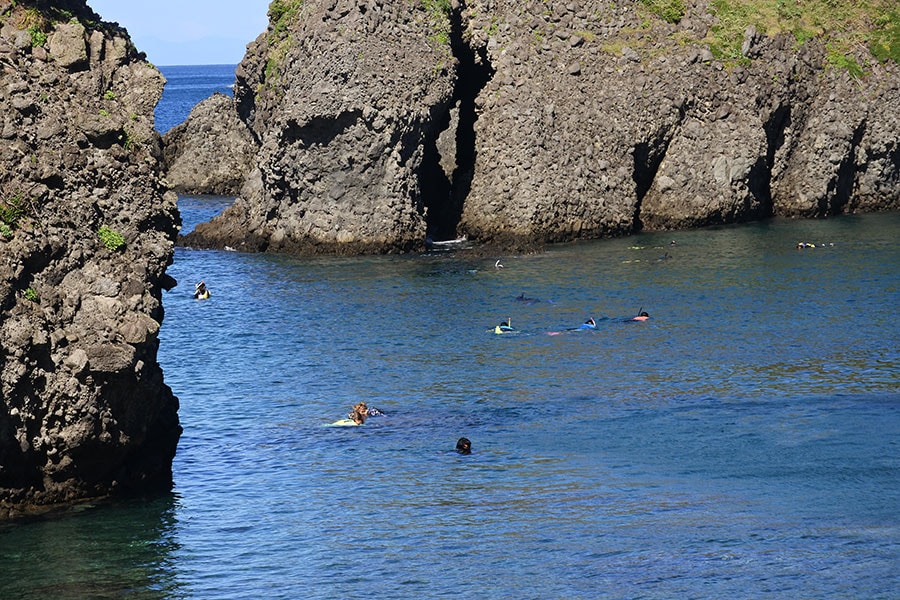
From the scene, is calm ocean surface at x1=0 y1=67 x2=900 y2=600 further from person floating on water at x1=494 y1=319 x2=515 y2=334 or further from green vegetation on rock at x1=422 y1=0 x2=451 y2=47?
green vegetation on rock at x1=422 y1=0 x2=451 y2=47

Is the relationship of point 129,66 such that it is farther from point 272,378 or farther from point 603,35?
point 603,35

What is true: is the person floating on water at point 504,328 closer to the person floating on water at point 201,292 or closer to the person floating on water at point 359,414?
the person floating on water at point 359,414

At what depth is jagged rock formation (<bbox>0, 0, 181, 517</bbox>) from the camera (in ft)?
110

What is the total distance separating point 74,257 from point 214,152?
87.3m

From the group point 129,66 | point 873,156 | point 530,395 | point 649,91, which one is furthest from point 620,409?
point 873,156

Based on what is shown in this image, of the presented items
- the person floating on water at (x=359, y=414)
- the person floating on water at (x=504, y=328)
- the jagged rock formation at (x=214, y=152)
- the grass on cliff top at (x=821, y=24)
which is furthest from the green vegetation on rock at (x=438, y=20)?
the person floating on water at (x=359, y=414)

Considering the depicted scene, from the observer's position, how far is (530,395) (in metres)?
48.7

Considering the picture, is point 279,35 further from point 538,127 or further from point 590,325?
point 590,325

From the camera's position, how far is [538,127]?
3233 inches

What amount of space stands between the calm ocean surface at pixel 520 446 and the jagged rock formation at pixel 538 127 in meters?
9.61

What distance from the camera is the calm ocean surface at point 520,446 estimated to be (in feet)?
105

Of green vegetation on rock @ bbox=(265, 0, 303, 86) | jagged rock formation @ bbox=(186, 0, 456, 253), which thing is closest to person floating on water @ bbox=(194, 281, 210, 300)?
jagged rock formation @ bbox=(186, 0, 456, 253)

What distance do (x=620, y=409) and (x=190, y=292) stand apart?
32.2 metres

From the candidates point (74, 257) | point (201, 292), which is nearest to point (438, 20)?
point (201, 292)
